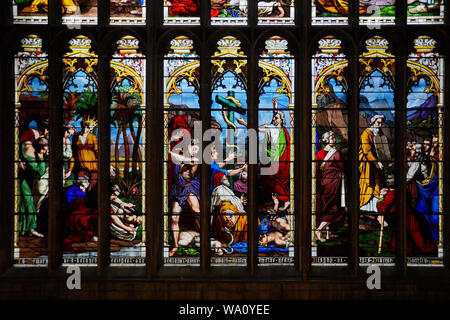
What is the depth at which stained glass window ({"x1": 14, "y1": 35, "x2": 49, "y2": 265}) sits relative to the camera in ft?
20.3

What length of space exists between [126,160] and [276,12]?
117 inches

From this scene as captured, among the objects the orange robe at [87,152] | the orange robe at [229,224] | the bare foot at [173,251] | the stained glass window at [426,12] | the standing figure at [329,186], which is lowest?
the bare foot at [173,251]

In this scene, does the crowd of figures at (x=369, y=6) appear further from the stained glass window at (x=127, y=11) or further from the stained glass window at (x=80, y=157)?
the stained glass window at (x=80, y=157)

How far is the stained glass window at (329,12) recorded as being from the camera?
20.4ft

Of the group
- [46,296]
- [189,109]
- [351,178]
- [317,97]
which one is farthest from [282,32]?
[46,296]

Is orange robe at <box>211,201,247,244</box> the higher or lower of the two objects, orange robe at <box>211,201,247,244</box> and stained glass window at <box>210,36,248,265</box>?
the lower

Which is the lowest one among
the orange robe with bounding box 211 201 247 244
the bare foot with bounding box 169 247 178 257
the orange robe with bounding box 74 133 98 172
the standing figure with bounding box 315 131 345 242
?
the bare foot with bounding box 169 247 178 257

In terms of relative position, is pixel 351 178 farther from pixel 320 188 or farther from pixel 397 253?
pixel 397 253

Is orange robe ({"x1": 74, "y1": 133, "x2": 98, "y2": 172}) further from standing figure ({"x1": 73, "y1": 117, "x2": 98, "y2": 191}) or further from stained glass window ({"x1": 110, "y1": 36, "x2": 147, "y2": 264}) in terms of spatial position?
stained glass window ({"x1": 110, "y1": 36, "x2": 147, "y2": 264})

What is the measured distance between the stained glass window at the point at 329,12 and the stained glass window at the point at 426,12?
0.93 metres

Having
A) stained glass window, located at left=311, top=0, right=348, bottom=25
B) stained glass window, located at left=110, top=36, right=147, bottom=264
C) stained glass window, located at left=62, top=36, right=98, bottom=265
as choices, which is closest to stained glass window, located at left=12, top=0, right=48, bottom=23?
stained glass window, located at left=62, top=36, right=98, bottom=265

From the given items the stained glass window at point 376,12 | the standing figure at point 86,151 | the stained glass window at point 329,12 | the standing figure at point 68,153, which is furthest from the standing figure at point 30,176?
the stained glass window at point 376,12

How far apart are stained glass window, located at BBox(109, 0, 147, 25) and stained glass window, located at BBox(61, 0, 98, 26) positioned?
25cm

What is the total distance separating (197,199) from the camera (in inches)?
243
